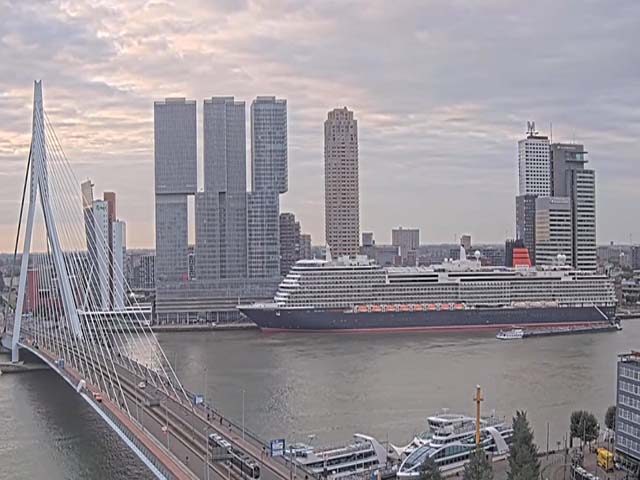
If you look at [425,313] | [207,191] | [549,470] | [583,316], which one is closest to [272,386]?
[549,470]

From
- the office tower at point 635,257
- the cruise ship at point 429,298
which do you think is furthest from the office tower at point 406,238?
the cruise ship at point 429,298

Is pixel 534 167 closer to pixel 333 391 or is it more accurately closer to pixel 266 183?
pixel 266 183

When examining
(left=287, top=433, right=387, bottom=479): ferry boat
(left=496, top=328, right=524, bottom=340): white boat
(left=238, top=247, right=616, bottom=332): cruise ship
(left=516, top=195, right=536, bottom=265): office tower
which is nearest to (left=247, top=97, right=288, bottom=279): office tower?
(left=238, top=247, right=616, bottom=332): cruise ship

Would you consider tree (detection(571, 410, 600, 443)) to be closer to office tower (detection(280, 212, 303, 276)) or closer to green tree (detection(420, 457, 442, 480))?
green tree (detection(420, 457, 442, 480))

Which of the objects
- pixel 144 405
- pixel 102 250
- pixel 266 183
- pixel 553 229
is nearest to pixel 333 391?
pixel 144 405

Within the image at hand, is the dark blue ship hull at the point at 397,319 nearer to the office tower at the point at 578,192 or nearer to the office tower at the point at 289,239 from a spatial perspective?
the office tower at the point at 578,192

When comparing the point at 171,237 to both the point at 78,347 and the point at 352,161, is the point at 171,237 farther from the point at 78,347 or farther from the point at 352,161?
the point at 78,347
